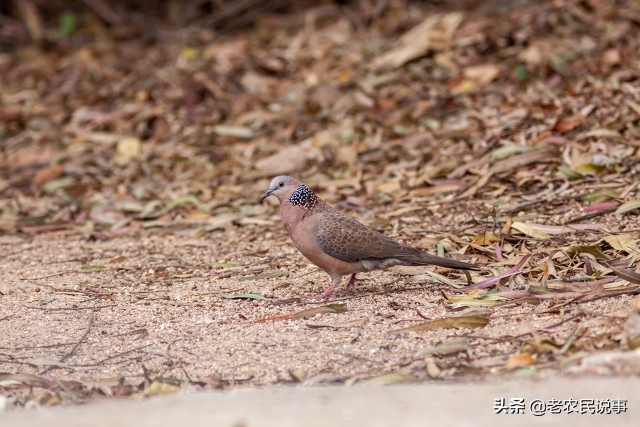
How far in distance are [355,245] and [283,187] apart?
0.68 meters

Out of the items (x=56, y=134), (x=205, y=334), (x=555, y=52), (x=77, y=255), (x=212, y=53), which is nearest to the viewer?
(x=205, y=334)

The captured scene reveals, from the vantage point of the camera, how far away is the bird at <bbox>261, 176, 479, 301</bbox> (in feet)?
18.9

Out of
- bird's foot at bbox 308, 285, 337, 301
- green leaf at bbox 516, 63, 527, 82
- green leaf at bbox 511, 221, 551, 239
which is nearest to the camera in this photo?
bird's foot at bbox 308, 285, 337, 301

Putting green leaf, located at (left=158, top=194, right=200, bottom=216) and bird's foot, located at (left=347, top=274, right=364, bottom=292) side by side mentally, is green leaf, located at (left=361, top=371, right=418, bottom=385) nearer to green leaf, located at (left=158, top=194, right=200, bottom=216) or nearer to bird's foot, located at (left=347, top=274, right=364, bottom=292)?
bird's foot, located at (left=347, top=274, right=364, bottom=292)

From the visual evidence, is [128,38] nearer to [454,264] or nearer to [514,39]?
[514,39]

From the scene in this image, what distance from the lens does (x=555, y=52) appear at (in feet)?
30.6

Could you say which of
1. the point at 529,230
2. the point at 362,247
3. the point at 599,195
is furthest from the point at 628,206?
the point at 362,247

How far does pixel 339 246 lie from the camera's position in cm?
575

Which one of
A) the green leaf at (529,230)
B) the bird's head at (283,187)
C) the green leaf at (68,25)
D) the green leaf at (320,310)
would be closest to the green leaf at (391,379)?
the green leaf at (320,310)

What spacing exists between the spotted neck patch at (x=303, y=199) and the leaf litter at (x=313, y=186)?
506 millimetres

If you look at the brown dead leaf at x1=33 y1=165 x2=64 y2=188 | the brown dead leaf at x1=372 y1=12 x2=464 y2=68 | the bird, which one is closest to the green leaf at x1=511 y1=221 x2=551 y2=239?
the bird

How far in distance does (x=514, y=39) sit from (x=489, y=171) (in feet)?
8.64

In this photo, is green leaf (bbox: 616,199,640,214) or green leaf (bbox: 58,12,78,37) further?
green leaf (bbox: 58,12,78,37)

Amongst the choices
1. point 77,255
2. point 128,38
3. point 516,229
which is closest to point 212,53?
point 128,38
